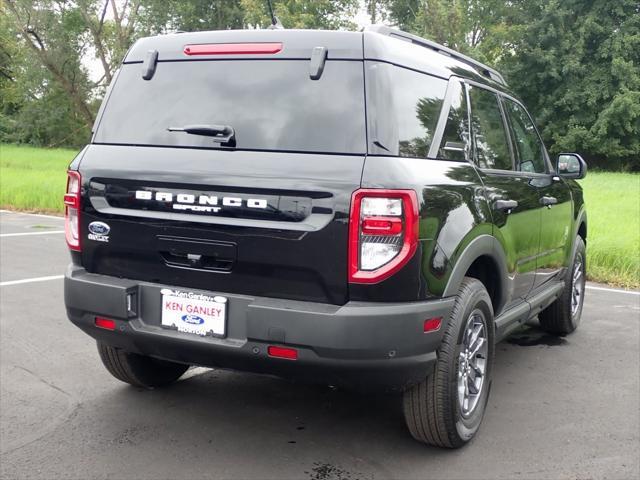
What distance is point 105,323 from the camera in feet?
10.3

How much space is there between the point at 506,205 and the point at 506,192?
0.15 meters

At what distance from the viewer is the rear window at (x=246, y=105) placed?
2854 mm

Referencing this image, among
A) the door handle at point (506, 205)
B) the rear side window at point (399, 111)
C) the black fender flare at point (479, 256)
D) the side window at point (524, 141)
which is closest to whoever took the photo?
the rear side window at point (399, 111)

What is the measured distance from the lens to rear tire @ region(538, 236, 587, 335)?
539 centimetres

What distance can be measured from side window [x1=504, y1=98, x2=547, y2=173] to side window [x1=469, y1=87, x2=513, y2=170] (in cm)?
22

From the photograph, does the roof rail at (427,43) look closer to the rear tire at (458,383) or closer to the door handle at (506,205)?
the door handle at (506,205)

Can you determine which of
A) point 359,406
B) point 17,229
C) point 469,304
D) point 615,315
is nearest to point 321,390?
point 359,406

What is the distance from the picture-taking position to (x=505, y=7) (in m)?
42.5

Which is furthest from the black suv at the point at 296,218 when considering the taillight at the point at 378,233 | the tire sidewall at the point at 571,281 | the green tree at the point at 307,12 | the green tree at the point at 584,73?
the green tree at the point at 307,12

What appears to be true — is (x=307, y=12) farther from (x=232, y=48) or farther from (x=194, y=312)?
(x=194, y=312)

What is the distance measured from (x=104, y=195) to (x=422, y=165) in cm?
151

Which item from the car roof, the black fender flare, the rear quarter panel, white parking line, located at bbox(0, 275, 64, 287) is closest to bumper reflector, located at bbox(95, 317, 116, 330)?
the rear quarter panel

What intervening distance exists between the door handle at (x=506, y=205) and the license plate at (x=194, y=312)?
5.20 ft

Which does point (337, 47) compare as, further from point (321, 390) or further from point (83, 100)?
point (83, 100)
